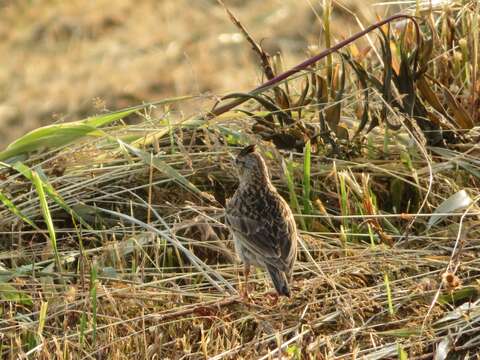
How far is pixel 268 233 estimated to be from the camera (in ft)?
18.4

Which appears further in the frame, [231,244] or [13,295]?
[231,244]

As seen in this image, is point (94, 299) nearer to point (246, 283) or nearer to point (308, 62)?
point (246, 283)

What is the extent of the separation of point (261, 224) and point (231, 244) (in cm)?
43

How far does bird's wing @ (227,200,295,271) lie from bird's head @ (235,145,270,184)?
0.21 metres

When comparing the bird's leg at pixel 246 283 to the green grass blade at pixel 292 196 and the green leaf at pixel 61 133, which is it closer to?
the green grass blade at pixel 292 196

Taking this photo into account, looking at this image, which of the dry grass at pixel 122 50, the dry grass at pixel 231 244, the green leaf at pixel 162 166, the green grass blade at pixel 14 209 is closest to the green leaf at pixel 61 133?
the dry grass at pixel 231 244

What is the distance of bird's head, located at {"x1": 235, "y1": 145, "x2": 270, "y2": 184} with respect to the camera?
5930 millimetres

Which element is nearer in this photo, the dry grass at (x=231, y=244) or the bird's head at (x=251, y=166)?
the dry grass at (x=231, y=244)

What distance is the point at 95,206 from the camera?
20.8 ft

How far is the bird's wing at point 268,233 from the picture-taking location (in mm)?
5422

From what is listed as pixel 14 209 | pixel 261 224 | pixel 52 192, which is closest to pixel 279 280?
pixel 261 224

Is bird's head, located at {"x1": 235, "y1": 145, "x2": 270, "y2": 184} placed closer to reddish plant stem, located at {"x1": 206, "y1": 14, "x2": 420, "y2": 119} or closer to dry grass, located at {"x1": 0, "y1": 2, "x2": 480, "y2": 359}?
dry grass, located at {"x1": 0, "y1": 2, "x2": 480, "y2": 359}

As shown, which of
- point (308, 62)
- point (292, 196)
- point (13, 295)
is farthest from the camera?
point (308, 62)

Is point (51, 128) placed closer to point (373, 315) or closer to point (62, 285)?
point (62, 285)
